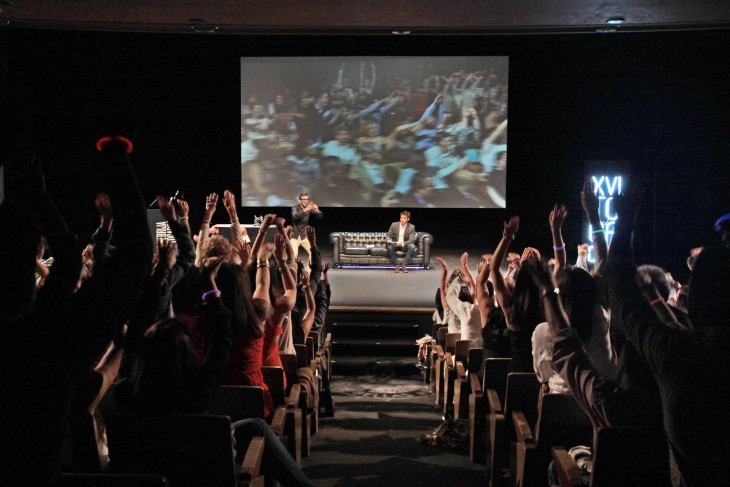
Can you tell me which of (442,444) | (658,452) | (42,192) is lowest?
(442,444)

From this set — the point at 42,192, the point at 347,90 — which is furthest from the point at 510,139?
the point at 42,192

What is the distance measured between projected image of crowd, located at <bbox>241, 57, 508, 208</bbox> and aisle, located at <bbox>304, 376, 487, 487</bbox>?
5.42m

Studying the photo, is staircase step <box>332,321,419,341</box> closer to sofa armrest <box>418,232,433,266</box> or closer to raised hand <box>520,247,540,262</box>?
sofa armrest <box>418,232,433,266</box>

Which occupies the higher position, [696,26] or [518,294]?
[696,26]

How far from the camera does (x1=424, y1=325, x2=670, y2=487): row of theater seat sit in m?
Result: 2.16

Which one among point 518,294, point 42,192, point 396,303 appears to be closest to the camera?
point 42,192

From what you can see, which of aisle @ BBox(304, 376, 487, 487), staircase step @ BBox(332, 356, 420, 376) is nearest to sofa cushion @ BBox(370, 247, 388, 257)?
staircase step @ BBox(332, 356, 420, 376)

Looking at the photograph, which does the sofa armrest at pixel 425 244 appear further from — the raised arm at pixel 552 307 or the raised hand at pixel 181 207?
the raised arm at pixel 552 307

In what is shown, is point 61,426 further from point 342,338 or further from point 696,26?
point 696,26

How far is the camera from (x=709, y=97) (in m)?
11.0

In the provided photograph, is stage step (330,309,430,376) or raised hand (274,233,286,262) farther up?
raised hand (274,233,286,262)

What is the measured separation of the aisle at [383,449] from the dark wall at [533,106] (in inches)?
241

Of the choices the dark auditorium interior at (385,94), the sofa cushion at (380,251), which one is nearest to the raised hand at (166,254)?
the dark auditorium interior at (385,94)

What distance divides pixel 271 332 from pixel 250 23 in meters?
5.22
